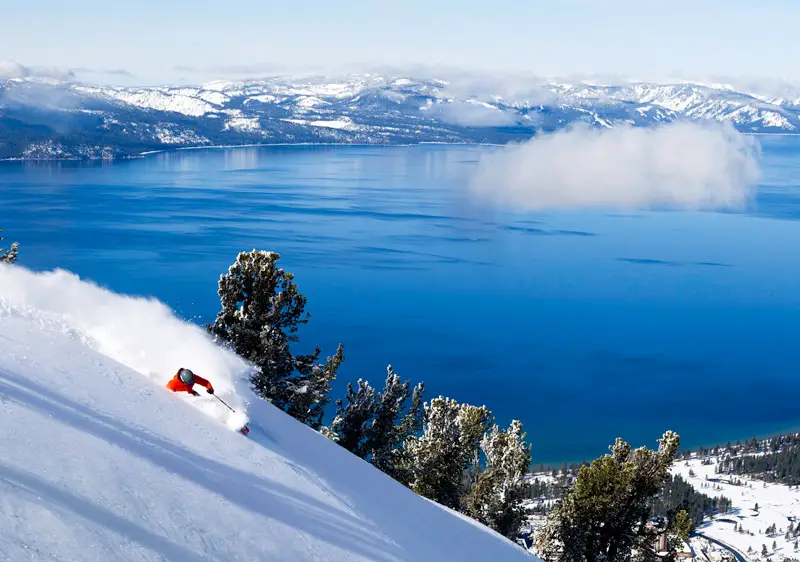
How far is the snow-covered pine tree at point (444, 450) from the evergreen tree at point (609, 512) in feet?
15.2

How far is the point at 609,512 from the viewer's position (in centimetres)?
2419

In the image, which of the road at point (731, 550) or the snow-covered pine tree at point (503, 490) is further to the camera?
the road at point (731, 550)

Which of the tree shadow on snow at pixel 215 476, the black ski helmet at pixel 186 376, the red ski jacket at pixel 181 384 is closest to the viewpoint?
the tree shadow on snow at pixel 215 476

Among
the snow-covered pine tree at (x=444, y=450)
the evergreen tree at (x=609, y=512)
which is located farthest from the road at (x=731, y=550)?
the evergreen tree at (x=609, y=512)

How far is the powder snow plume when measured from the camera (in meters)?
15.1

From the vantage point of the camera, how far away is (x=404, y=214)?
194m

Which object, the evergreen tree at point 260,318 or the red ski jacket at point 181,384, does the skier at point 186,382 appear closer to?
the red ski jacket at point 181,384

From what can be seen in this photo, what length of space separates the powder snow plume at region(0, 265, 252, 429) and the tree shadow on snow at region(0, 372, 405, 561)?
2158 millimetres

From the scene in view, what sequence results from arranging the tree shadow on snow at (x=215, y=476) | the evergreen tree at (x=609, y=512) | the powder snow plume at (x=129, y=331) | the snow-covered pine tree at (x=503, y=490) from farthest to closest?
the snow-covered pine tree at (x=503, y=490), the evergreen tree at (x=609, y=512), the powder snow plume at (x=129, y=331), the tree shadow on snow at (x=215, y=476)

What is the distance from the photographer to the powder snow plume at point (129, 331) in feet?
49.5

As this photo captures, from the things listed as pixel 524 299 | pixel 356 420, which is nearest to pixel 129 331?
pixel 356 420

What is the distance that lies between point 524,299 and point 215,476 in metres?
111

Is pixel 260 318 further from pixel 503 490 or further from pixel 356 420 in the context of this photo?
pixel 503 490

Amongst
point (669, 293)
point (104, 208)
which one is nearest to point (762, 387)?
point (669, 293)
